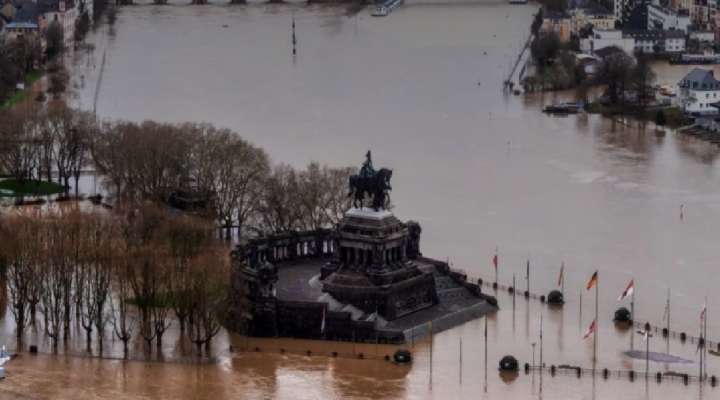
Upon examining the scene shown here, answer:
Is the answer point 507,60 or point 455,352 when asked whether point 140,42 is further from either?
point 455,352

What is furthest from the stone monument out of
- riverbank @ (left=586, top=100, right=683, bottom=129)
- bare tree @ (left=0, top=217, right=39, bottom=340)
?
riverbank @ (left=586, top=100, right=683, bottom=129)

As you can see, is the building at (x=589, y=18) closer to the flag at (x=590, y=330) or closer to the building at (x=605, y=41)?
the building at (x=605, y=41)

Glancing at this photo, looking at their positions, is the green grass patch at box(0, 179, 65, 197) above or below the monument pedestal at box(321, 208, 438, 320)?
below

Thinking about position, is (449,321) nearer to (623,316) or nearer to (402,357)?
(402,357)

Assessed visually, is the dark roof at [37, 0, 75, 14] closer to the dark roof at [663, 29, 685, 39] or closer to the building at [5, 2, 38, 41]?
the building at [5, 2, 38, 41]

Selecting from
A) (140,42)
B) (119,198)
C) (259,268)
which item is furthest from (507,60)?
(259,268)

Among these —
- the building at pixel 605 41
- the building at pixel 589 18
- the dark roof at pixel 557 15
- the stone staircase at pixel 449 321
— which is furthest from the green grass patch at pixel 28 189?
the building at pixel 589 18
